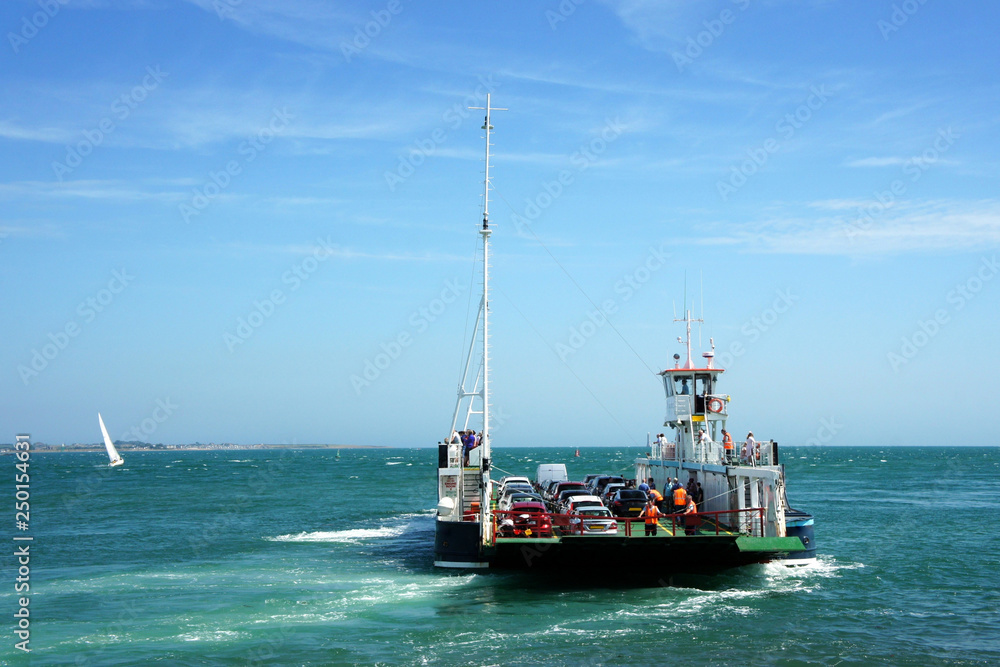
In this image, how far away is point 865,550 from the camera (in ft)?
103

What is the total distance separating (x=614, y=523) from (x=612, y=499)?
26.8 feet

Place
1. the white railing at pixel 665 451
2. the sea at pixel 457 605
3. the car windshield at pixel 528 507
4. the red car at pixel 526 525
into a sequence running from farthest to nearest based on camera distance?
the white railing at pixel 665 451 → the car windshield at pixel 528 507 → the red car at pixel 526 525 → the sea at pixel 457 605

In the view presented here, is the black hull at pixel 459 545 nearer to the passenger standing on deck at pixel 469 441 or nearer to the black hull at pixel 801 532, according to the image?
the passenger standing on deck at pixel 469 441

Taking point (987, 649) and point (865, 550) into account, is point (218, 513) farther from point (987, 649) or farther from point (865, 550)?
point (987, 649)

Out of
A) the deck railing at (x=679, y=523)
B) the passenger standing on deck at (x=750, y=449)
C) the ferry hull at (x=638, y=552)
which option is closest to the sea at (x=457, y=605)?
the ferry hull at (x=638, y=552)

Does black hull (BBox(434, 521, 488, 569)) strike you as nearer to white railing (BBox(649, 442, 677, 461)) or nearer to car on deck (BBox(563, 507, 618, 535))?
car on deck (BBox(563, 507, 618, 535))

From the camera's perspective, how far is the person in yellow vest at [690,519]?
76.3 ft

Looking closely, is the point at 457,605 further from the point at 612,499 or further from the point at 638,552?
the point at 612,499

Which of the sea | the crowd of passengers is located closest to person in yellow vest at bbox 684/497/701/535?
the crowd of passengers

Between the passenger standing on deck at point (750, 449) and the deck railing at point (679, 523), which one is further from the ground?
the passenger standing on deck at point (750, 449)

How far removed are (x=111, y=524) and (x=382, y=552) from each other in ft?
60.1

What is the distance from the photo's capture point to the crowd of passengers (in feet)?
80.7

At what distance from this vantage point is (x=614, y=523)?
23594 mm

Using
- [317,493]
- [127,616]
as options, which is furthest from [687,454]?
[317,493]
